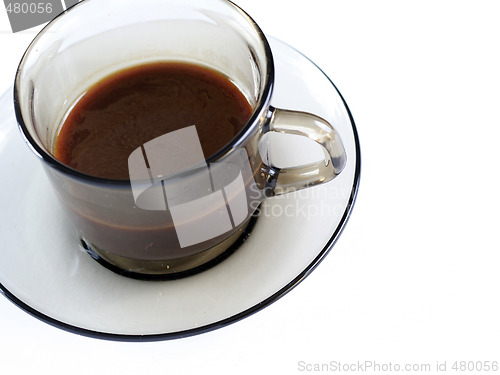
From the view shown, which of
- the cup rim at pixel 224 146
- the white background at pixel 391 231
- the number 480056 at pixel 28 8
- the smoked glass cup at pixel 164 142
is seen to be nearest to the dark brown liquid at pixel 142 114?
the smoked glass cup at pixel 164 142

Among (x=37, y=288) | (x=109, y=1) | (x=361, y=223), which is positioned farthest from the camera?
(x=361, y=223)

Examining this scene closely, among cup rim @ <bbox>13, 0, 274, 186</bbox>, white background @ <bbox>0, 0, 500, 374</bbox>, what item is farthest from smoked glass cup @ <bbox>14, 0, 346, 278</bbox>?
white background @ <bbox>0, 0, 500, 374</bbox>

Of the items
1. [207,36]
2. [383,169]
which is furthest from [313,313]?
[207,36]

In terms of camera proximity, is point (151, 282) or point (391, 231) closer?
point (151, 282)

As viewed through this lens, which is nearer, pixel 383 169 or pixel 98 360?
pixel 98 360

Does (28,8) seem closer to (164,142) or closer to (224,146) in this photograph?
(164,142)

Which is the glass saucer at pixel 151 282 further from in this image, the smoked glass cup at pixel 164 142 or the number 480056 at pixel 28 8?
the number 480056 at pixel 28 8

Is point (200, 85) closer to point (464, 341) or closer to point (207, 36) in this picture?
point (207, 36)

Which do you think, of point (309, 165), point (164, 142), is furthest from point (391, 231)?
point (164, 142)
